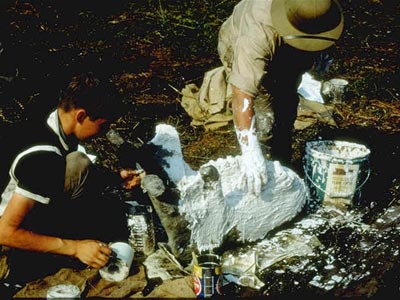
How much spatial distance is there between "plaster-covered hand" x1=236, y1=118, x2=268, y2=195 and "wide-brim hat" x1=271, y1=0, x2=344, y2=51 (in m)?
0.63

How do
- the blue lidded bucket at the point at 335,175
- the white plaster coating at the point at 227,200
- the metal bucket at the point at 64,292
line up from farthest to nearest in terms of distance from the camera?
the blue lidded bucket at the point at 335,175 → the white plaster coating at the point at 227,200 → the metal bucket at the point at 64,292

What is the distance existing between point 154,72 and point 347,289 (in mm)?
4030

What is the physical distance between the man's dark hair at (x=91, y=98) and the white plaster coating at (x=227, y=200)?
2.07 feet

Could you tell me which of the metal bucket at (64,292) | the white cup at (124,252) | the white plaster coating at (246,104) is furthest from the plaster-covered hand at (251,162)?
the metal bucket at (64,292)

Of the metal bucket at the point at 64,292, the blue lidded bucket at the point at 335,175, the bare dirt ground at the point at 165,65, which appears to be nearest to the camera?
the metal bucket at the point at 64,292

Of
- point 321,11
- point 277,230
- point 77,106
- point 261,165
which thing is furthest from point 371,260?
point 77,106

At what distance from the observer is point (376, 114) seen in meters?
5.67

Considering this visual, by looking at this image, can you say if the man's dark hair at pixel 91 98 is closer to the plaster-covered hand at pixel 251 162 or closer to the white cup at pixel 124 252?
the white cup at pixel 124 252

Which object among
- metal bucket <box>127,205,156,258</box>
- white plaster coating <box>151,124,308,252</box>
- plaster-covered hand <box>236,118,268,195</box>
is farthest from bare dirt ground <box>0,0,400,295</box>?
metal bucket <box>127,205,156,258</box>

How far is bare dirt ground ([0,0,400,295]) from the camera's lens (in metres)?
4.98

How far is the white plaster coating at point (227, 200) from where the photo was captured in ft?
10.5

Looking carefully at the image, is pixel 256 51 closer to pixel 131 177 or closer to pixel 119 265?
pixel 131 177

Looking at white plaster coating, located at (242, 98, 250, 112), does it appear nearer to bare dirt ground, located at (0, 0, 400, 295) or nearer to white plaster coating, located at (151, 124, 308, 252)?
white plaster coating, located at (151, 124, 308, 252)

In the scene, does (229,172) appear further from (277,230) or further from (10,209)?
(10,209)
